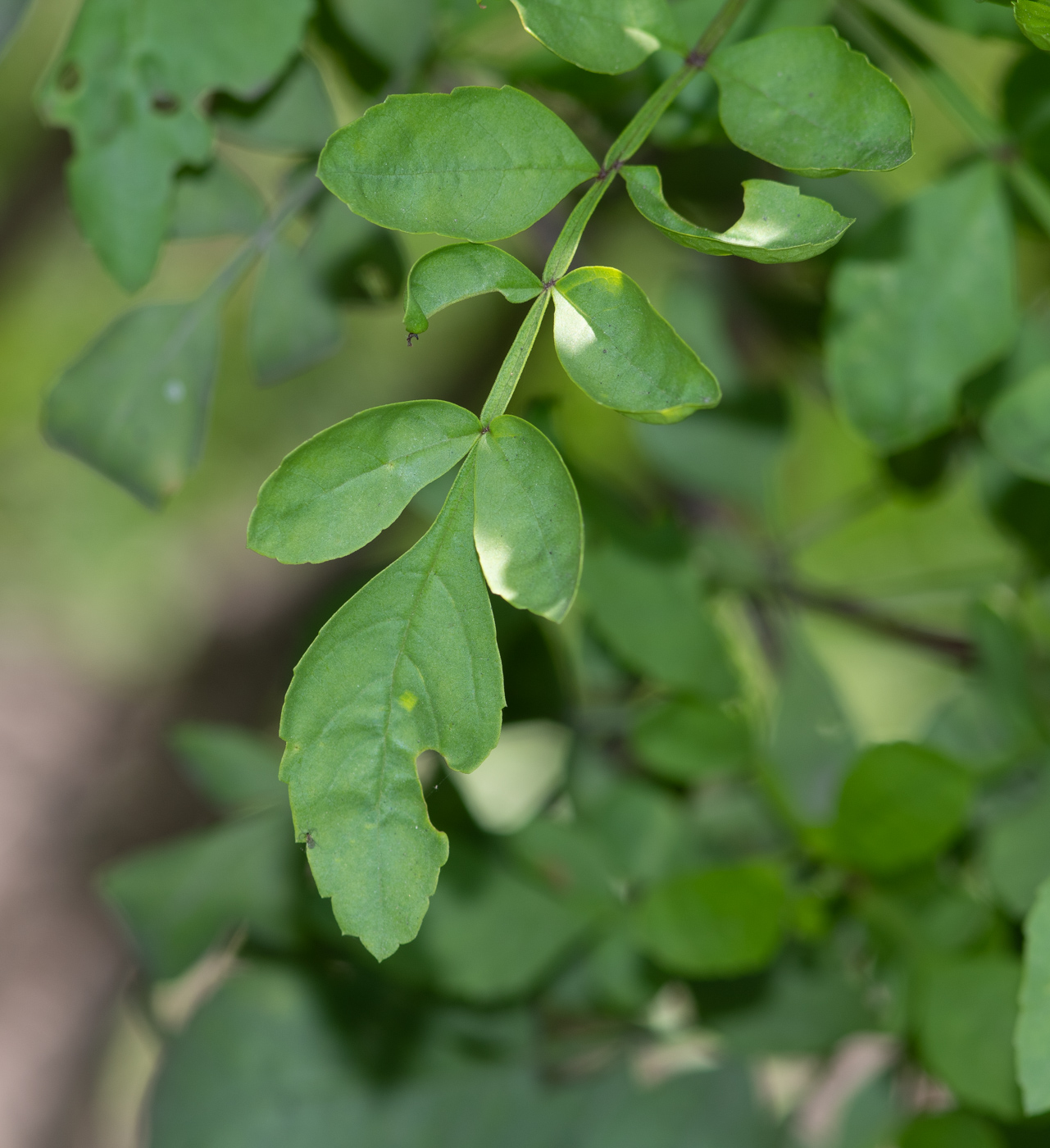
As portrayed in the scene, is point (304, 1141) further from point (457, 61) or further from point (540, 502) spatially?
point (457, 61)

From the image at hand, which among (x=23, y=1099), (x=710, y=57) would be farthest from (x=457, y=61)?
(x=23, y=1099)

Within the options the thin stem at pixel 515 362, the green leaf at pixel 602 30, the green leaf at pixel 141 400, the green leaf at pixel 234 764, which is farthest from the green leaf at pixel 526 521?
the green leaf at pixel 234 764

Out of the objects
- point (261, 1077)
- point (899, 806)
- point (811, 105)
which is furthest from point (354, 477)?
point (261, 1077)

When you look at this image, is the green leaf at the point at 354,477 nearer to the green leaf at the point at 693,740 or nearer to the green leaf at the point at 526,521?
the green leaf at the point at 526,521

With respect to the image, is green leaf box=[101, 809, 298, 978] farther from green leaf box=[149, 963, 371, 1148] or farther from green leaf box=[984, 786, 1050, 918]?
green leaf box=[984, 786, 1050, 918]

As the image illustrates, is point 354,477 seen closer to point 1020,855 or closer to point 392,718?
point 392,718
